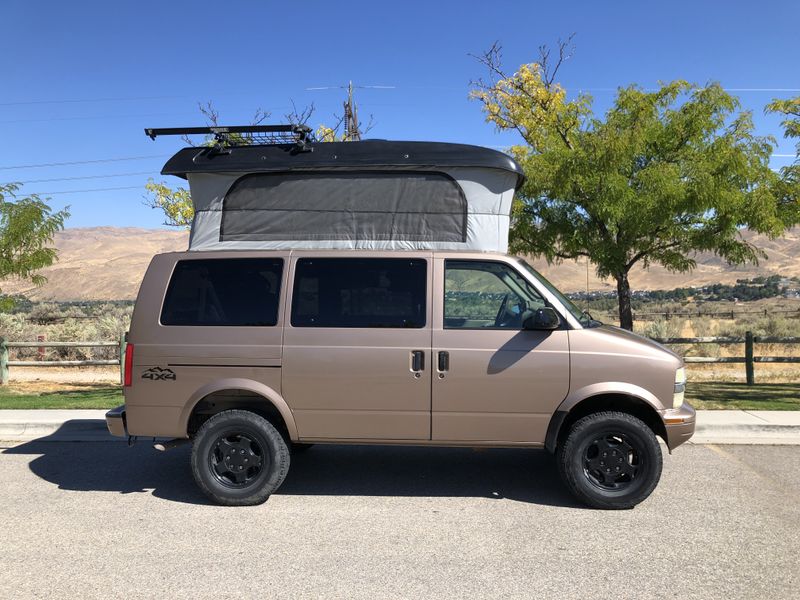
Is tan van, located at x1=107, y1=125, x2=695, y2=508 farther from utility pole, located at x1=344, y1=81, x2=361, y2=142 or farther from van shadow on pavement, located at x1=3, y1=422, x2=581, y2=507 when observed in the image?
utility pole, located at x1=344, y1=81, x2=361, y2=142

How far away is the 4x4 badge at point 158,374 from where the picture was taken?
18.9ft

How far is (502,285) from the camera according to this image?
5777 mm

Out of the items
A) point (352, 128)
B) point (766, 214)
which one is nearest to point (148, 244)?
point (352, 128)

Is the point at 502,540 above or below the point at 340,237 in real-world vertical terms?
below

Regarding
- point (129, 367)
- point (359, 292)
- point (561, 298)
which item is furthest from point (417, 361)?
point (129, 367)

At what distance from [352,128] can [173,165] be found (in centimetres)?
1188

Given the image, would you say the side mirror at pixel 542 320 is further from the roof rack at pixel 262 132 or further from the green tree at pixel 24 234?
the green tree at pixel 24 234

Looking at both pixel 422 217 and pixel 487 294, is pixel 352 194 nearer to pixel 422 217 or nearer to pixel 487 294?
pixel 422 217

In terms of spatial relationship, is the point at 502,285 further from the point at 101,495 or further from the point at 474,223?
the point at 101,495

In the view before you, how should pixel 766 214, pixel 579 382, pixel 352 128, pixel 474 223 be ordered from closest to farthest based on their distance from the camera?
pixel 579 382, pixel 474 223, pixel 766 214, pixel 352 128

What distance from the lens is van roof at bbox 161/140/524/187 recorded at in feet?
19.1

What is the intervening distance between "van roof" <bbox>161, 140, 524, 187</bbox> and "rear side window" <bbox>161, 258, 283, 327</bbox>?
0.82 m

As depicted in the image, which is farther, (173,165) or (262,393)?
(173,165)

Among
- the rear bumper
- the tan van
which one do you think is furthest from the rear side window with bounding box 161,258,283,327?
the rear bumper
